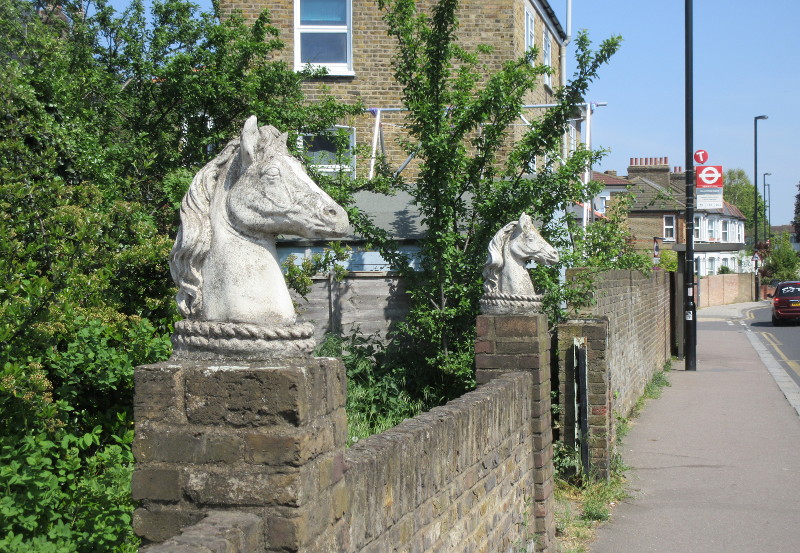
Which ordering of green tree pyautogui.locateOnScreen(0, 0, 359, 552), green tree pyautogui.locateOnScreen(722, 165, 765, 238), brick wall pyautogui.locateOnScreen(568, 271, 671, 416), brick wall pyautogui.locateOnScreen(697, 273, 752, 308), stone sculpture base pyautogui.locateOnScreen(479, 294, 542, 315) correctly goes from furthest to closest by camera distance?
green tree pyautogui.locateOnScreen(722, 165, 765, 238)
brick wall pyautogui.locateOnScreen(697, 273, 752, 308)
brick wall pyautogui.locateOnScreen(568, 271, 671, 416)
stone sculpture base pyautogui.locateOnScreen(479, 294, 542, 315)
green tree pyautogui.locateOnScreen(0, 0, 359, 552)

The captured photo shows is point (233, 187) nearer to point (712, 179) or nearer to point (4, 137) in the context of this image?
point (4, 137)

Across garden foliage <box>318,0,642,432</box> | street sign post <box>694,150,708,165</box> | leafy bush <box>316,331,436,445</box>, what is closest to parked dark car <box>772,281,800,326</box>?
street sign post <box>694,150,708,165</box>

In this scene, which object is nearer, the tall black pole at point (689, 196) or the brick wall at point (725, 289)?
the tall black pole at point (689, 196)

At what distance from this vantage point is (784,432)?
12320 millimetres

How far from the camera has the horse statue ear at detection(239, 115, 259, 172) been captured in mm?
3281

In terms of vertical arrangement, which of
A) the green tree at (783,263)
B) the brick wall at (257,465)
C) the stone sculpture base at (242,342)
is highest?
the green tree at (783,263)

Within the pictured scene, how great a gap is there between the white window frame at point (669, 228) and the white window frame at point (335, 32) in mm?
48860

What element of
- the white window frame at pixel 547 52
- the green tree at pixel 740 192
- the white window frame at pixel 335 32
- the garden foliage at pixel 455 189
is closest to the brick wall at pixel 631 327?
the garden foliage at pixel 455 189

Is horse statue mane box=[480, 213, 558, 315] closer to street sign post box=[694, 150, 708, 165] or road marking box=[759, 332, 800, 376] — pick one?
road marking box=[759, 332, 800, 376]

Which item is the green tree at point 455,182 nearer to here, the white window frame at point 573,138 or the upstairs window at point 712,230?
the white window frame at point 573,138

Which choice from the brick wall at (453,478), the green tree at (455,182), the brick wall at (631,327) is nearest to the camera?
the brick wall at (453,478)

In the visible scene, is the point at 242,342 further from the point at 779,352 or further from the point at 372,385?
the point at 779,352

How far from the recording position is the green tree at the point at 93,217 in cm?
493

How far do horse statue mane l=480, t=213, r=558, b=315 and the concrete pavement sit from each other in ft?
6.68
